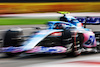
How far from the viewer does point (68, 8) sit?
747 inches

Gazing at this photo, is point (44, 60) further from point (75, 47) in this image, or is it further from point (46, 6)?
point (46, 6)

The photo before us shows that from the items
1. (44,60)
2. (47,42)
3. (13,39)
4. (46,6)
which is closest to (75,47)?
(47,42)

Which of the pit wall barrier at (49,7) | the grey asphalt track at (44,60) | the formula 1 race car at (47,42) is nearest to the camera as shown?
the grey asphalt track at (44,60)

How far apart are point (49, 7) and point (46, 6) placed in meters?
0.25

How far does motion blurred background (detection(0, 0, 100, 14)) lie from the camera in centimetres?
1814

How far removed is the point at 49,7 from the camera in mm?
18578

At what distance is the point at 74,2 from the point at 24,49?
15091mm

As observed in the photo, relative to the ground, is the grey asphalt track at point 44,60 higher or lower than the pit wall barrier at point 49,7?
lower

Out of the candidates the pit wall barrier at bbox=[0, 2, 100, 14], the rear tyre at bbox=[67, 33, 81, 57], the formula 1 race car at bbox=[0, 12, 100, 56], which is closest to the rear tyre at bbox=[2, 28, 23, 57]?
the formula 1 race car at bbox=[0, 12, 100, 56]

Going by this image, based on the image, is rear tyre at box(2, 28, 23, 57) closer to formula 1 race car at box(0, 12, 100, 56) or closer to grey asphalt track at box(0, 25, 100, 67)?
formula 1 race car at box(0, 12, 100, 56)

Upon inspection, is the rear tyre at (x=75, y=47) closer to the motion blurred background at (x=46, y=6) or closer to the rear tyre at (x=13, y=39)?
the rear tyre at (x=13, y=39)

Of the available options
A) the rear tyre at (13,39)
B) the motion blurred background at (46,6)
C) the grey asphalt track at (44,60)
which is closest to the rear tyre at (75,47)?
the grey asphalt track at (44,60)

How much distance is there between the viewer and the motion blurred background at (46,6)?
18141mm

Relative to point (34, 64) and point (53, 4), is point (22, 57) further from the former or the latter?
point (53, 4)
